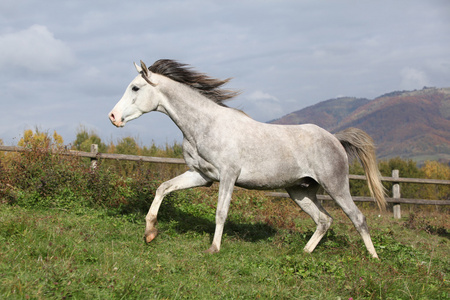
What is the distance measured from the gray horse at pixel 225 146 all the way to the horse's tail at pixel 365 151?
1.44 ft

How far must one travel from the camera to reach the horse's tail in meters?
6.59

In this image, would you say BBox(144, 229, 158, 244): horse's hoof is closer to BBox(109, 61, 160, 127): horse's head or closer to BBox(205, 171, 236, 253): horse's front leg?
BBox(205, 171, 236, 253): horse's front leg

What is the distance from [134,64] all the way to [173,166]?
8.39 metres

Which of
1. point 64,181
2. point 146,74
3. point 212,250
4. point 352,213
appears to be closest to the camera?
point 212,250

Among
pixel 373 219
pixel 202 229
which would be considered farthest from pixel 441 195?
pixel 202 229

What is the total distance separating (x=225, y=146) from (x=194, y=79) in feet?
3.97

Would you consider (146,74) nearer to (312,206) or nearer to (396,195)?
(312,206)

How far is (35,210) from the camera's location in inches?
285

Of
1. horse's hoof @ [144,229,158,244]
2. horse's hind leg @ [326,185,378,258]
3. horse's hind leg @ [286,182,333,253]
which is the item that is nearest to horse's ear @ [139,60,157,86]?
horse's hoof @ [144,229,158,244]

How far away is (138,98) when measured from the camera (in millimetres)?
5723

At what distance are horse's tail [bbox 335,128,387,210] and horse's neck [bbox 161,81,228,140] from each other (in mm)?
A: 2166

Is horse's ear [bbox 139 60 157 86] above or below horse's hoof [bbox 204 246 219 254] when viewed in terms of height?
above

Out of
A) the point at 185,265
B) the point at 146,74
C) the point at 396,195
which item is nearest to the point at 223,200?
the point at 185,265

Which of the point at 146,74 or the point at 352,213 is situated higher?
the point at 146,74
